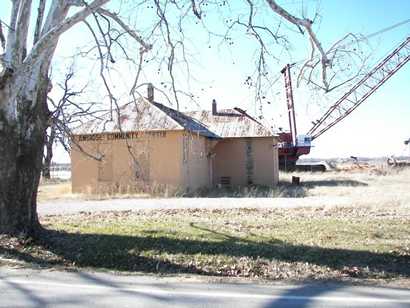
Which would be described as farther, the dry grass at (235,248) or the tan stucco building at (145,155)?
the tan stucco building at (145,155)

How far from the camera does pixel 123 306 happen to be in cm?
560

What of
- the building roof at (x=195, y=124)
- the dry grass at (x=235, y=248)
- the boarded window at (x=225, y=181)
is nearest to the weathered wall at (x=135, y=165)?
the building roof at (x=195, y=124)

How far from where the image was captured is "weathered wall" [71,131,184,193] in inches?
985

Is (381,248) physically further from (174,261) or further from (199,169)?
(199,169)

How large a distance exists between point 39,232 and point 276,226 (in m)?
4.89

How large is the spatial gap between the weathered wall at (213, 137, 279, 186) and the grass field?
19907 mm

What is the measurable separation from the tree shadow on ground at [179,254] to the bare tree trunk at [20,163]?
583 mm

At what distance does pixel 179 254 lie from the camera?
8586 millimetres

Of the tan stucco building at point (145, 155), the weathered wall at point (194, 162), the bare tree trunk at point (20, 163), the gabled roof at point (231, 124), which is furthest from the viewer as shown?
the gabled roof at point (231, 124)

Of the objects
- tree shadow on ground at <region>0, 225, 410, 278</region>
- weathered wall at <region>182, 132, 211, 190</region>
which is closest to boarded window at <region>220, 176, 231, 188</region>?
weathered wall at <region>182, 132, 211, 190</region>

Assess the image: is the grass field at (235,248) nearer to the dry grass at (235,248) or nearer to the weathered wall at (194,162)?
the dry grass at (235,248)

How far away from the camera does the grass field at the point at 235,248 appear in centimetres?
776

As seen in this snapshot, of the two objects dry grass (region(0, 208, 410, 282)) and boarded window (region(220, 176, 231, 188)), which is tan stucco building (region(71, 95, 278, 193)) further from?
dry grass (region(0, 208, 410, 282))

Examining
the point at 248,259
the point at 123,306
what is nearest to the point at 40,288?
the point at 123,306
